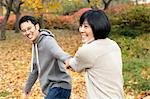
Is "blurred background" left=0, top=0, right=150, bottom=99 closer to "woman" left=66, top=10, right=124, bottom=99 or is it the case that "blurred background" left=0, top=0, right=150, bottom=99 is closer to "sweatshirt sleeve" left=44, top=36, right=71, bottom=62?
"sweatshirt sleeve" left=44, top=36, right=71, bottom=62

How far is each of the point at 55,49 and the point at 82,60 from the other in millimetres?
779

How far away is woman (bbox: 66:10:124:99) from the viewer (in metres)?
3.04

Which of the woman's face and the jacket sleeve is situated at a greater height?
the woman's face

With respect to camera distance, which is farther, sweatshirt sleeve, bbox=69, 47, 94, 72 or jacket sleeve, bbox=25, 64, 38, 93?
jacket sleeve, bbox=25, 64, 38, 93

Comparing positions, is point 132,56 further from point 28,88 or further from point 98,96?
point 98,96

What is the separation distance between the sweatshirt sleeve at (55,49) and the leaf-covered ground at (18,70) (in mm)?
3650

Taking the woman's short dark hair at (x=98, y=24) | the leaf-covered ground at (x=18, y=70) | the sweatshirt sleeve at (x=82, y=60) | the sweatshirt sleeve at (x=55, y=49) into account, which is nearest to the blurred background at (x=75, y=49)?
the leaf-covered ground at (x=18, y=70)

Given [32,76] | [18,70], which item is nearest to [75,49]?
[18,70]

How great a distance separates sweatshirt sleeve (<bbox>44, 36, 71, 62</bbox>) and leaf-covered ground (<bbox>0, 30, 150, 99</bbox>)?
3.65m

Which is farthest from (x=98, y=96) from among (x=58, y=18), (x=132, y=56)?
(x=58, y=18)

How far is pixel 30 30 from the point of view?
13.3 feet

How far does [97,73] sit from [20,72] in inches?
311

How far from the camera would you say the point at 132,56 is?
12812 millimetres

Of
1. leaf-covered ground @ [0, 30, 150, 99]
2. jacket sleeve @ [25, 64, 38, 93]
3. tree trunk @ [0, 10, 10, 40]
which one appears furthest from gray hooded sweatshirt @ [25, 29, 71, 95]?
tree trunk @ [0, 10, 10, 40]
